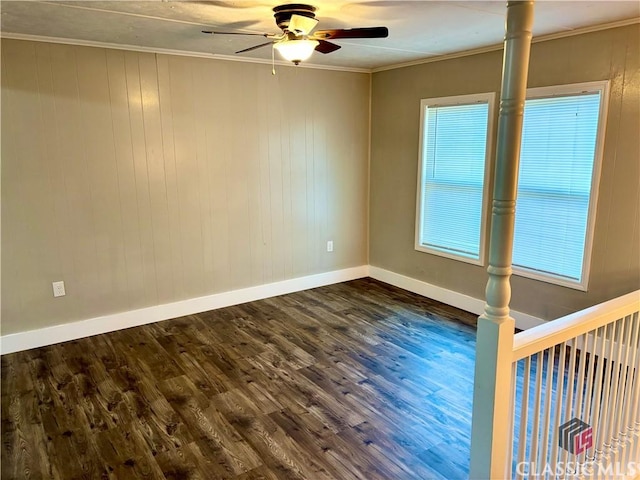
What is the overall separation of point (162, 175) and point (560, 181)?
11.1 feet

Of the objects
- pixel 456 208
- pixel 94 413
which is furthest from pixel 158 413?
pixel 456 208

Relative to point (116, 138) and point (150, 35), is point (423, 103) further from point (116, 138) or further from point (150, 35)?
point (116, 138)

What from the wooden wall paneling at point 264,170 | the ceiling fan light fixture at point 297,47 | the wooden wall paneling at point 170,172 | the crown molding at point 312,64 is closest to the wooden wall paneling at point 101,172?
the crown molding at point 312,64

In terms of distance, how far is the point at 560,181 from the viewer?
3.51m

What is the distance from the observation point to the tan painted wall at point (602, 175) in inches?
122

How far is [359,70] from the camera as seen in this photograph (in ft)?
16.5

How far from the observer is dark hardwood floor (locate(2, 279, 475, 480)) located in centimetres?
233

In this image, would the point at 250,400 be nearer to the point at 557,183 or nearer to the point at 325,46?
the point at 325,46

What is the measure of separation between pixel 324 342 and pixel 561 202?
7.25 ft

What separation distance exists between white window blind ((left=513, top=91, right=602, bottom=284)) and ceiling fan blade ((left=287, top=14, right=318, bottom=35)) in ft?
6.50

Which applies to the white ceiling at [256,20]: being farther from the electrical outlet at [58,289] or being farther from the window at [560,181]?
the electrical outlet at [58,289]

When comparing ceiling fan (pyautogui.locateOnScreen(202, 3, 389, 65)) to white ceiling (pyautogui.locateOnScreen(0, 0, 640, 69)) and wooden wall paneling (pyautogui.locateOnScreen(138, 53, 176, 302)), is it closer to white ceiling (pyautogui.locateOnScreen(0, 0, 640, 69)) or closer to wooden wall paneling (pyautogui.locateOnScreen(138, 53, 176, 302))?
white ceiling (pyautogui.locateOnScreen(0, 0, 640, 69))

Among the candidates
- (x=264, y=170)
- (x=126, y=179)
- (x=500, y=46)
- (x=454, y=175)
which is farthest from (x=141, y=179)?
(x=500, y=46)

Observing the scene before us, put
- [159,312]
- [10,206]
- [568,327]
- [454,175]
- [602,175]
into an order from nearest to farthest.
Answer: [568,327] → [602,175] → [10,206] → [159,312] → [454,175]
